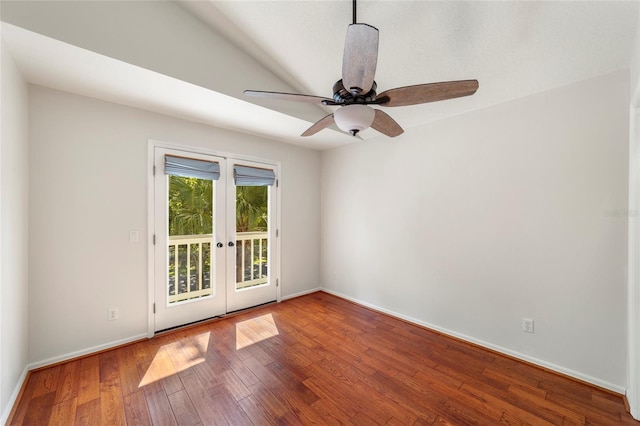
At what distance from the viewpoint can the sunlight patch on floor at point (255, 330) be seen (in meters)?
2.71

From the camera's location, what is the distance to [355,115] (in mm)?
1546

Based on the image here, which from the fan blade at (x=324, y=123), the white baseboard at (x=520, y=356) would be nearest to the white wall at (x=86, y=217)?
the fan blade at (x=324, y=123)

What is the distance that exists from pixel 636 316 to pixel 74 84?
4.65m

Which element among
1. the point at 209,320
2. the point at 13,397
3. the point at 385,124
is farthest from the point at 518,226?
the point at 13,397

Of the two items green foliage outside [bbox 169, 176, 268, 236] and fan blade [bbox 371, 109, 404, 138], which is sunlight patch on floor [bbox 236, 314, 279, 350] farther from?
fan blade [bbox 371, 109, 404, 138]

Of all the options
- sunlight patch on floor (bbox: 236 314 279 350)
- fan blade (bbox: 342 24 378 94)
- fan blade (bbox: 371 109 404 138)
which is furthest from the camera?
sunlight patch on floor (bbox: 236 314 279 350)

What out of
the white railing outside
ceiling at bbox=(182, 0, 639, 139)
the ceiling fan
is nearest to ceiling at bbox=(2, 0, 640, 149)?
ceiling at bbox=(182, 0, 639, 139)

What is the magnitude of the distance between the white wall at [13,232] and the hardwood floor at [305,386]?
0.92ft

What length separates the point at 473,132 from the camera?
8.91 ft

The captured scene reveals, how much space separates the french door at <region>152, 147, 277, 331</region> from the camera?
2.86 m

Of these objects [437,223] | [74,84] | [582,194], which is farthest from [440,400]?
[74,84]

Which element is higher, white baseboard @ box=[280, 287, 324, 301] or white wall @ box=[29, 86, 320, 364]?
white wall @ box=[29, 86, 320, 364]

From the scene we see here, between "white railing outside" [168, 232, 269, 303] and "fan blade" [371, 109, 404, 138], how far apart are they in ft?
7.72

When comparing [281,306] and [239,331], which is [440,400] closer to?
[239,331]
